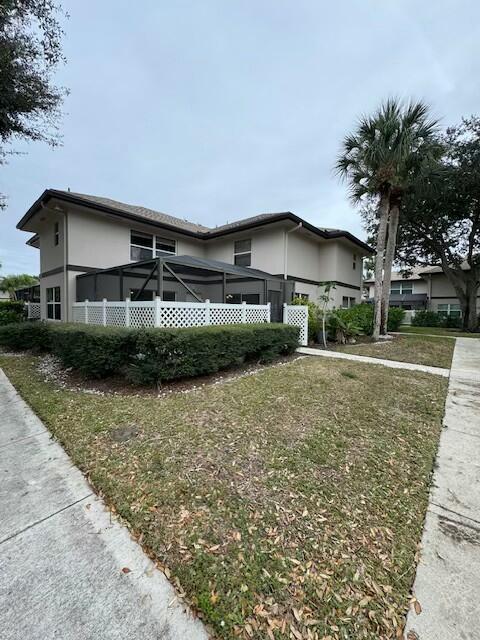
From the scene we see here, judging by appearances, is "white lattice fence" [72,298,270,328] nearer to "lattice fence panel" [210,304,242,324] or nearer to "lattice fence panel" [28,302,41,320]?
"lattice fence panel" [210,304,242,324]

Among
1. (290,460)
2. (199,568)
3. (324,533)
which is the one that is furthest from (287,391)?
(199,568)

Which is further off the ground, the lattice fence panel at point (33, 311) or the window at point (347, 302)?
the window at point (347, 302)

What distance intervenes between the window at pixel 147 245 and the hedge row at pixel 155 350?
A: 639 cm

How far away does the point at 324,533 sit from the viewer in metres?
2.16

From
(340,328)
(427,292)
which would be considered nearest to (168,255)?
(340,328)

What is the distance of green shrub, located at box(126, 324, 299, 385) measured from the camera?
5.29 meters

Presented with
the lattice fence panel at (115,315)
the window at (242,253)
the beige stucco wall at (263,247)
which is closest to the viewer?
the lattice fence panel at (115,315)

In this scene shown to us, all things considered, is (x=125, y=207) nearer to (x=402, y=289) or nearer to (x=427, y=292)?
(x=427, y=292)

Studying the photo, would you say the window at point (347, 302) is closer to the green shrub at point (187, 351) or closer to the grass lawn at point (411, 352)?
the grass lawn at point (411, 352)

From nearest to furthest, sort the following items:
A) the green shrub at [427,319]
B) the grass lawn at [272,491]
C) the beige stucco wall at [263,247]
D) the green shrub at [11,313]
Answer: the grass lawn at [272,491]
the beige stucco wall at [263,247]
the green shrub at [11,313]
the green shrub at [427,319]

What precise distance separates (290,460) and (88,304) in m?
8.82

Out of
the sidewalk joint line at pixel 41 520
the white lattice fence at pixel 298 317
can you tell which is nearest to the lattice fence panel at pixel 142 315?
the sidewalk joint line at pixel 41 520

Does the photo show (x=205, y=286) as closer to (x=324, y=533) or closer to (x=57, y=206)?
(x=57, y=206)

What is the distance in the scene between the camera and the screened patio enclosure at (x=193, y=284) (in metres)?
9.46
